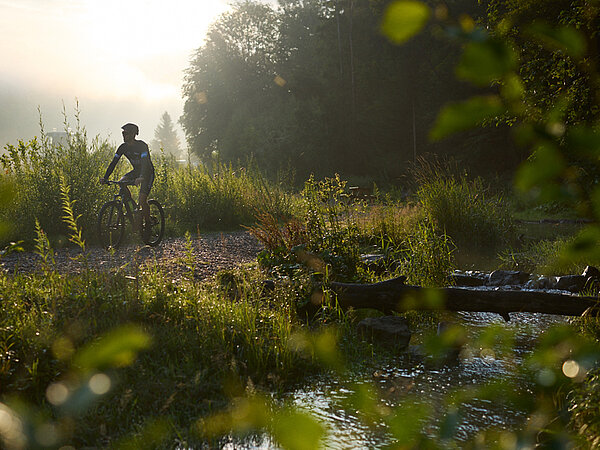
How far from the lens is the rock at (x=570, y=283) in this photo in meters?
7.05

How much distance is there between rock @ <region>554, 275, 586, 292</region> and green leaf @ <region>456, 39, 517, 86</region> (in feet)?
24.6

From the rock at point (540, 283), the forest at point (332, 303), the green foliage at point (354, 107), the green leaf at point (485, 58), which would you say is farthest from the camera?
the green foliage at point (354, 107)

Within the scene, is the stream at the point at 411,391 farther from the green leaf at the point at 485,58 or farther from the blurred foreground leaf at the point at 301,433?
the green leaf at the point at 485,58

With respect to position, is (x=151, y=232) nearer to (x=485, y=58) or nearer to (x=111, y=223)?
(x=111, y=223)

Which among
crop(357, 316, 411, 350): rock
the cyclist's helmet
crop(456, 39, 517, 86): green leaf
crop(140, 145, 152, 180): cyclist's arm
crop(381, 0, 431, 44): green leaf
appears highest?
the cyclist's helmet

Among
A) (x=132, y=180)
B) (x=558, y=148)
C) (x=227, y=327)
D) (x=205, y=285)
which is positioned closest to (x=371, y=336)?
(x=227, y=327)

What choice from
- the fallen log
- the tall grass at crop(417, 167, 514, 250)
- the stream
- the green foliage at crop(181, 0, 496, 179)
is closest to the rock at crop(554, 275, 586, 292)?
the stream

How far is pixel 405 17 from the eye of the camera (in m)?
0.52

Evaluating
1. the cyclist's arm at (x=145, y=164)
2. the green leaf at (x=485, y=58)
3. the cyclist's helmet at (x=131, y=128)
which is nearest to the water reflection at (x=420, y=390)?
the green leaf at (x=485, y=58)

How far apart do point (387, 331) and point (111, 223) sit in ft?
18.8

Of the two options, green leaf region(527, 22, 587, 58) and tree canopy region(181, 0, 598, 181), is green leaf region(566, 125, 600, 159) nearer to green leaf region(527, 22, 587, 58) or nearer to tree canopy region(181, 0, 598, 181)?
green leaf region(527, 22, 587, 58)

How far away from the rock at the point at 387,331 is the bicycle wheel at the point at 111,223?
521cm

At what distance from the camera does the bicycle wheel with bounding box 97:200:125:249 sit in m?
8.73

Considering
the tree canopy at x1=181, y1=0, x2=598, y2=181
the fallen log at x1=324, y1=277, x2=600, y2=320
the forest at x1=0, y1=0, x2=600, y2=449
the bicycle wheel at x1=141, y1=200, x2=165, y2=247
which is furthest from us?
the tree canopy at x1=181, y1=0, x2=598, y2=181
